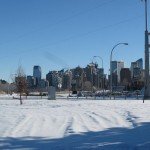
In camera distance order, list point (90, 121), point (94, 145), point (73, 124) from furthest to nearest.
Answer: point (90, 121) < point (73, 124) < point (94, 145)

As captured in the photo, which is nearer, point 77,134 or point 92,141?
point 92,141

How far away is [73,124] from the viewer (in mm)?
18812

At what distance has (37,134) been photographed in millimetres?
15836

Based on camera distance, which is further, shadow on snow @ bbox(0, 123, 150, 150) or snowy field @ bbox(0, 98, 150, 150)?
snowy field @ bbox(0, 98, 150, 150)

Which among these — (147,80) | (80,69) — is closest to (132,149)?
(147,80)

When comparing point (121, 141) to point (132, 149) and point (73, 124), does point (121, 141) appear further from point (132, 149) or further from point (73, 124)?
point (73, 124)

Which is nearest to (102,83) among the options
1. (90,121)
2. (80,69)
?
(80,69)

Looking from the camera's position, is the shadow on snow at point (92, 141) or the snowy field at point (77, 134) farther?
the snowy field at point (77, 134)

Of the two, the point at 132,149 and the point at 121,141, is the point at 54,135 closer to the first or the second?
the point at 121,141

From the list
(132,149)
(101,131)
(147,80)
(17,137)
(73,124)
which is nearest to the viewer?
(132,149)

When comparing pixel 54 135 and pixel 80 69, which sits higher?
pixel 80 69

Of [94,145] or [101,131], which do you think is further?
[101,131]

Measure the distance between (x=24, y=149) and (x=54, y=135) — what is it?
2969mm

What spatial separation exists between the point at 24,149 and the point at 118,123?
7.20 m
